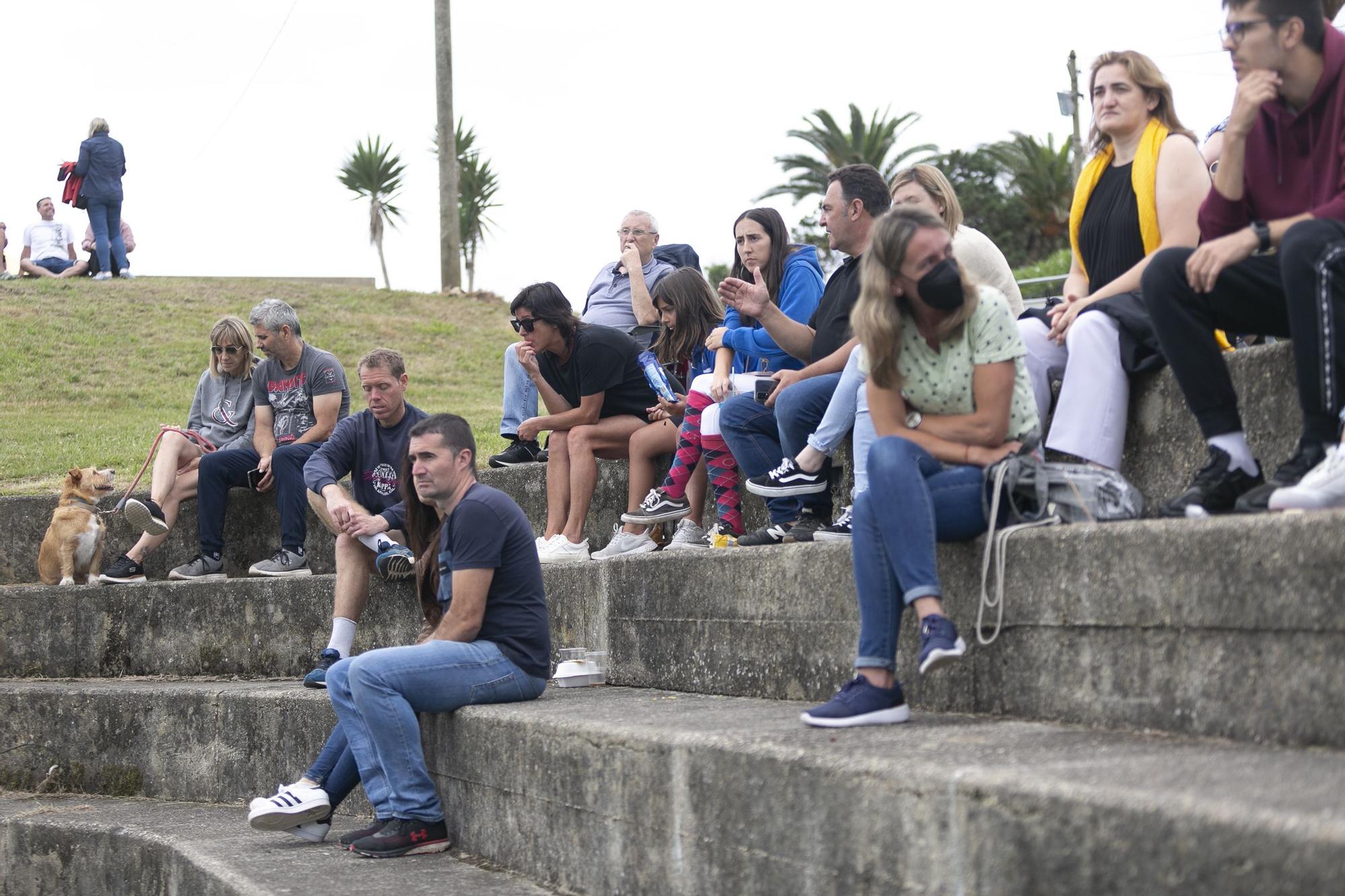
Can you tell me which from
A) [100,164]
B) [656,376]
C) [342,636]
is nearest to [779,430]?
[656,376]

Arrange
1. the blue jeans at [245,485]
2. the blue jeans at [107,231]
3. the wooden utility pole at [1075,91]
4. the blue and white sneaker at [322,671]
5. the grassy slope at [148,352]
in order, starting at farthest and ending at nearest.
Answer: the wooden utility pole at [1075,91] → the blue jeans at [107,231] → the grassy slope at [148,352] → the blue jeans at [245,485] → the blue and white sneaker at [322,671]

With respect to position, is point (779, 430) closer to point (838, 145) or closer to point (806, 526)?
point (806, 526)

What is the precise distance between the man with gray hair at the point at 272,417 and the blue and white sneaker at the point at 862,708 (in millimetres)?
4706

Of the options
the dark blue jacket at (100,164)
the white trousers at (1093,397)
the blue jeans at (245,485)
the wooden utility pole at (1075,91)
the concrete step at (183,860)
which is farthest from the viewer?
the wooden utility pole at (1075,91)

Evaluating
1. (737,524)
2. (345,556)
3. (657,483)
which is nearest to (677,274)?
(657,483)

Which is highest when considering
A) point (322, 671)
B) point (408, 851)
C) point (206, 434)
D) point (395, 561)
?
point (206, 434)

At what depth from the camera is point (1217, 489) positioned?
3.58 m

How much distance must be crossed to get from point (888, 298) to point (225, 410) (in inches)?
213

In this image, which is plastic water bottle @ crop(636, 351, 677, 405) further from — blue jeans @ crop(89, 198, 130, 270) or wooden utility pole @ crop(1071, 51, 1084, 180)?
wooden utility pole @ crop(1071, 51, 1084, 180)

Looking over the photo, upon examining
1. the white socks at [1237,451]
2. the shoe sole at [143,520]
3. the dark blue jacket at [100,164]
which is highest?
the dark blue jacket at [100,164]

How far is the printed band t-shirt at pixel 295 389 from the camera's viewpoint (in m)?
7.87

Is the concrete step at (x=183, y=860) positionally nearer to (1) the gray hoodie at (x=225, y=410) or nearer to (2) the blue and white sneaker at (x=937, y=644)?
(2) the blue and white sneaker at (x=937, y=644)

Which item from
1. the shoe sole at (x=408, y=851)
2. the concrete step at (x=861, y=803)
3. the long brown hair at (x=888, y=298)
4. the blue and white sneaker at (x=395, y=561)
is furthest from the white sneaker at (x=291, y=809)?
the long brown hair at (x=888, y=298)

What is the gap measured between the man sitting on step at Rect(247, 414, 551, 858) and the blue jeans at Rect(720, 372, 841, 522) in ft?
2.98
